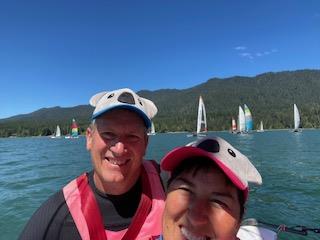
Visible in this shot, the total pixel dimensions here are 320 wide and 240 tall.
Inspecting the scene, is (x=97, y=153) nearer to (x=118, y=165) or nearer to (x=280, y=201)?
(x=118, y=165)

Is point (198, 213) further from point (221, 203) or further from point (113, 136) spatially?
point (113, 136)

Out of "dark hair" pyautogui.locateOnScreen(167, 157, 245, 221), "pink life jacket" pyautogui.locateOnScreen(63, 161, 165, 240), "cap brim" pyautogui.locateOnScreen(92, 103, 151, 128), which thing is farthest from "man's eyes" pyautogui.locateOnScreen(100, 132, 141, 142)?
"dark hair" pyautogui.locateOnScreen(167, 157, 245, 221)

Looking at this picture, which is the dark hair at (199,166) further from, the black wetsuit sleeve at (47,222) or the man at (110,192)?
the black wetsuit sleeve at (47,222)

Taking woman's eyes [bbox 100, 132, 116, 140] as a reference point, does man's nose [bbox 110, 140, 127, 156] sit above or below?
below

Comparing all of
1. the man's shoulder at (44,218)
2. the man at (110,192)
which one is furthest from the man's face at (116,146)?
the man's shoulder at (44,218)

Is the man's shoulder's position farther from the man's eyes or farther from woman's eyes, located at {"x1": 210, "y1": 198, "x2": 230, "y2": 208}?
woman's eyes, located at {"x1": 210, "y1": 198, "x2": 230, "y2": 208}

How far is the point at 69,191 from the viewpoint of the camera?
2.78m

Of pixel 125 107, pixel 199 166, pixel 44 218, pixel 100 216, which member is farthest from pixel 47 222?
pixel 199 166

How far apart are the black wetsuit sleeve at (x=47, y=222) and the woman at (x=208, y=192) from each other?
121 centimetres

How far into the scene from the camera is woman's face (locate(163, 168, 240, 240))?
1.60 m

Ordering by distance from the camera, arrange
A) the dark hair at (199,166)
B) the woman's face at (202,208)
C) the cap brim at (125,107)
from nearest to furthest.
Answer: the woman's face at (202,208)
the dark hair at (199,166)
the cap brim at (125,107)

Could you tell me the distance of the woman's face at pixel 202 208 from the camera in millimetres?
1596

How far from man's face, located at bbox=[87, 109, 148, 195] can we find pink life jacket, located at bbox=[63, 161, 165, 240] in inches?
7.9

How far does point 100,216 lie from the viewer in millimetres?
2676
